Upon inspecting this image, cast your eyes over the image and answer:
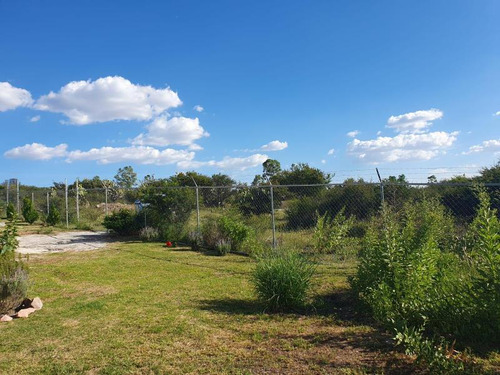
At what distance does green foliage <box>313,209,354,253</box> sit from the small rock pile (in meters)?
5.92

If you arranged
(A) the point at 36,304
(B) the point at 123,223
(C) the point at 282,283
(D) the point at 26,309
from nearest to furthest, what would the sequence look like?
(C) the point at 282,283 < (D) the point at 26,309 < (A) the point at 36,304 < (B) the point at 123,223

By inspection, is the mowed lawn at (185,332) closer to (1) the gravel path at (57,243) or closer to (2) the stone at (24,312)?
(2) the stone at (24,312)

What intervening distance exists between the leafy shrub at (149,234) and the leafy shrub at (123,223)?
1121mm

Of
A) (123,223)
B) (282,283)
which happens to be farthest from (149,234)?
(282,283)

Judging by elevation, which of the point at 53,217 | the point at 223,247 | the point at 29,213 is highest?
the point at 29,213

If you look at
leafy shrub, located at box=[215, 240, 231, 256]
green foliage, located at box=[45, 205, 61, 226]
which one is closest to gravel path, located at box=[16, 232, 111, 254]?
green foliage, located at box=[45, 205, 61, 226]

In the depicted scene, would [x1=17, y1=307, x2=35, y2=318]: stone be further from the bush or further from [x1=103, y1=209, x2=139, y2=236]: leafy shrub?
[x1=103, y1=209, x2=139, y2=236]: leafy shrub

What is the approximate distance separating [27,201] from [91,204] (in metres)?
4.35

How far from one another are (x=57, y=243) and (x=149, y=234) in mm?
3353

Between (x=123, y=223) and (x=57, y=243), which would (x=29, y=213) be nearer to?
(x=57, y=243)

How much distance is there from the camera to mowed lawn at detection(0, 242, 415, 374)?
130 inches

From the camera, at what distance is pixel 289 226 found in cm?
1117

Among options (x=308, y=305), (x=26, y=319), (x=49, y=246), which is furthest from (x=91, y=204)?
(x=308, y=305)

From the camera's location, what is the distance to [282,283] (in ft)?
15.8
